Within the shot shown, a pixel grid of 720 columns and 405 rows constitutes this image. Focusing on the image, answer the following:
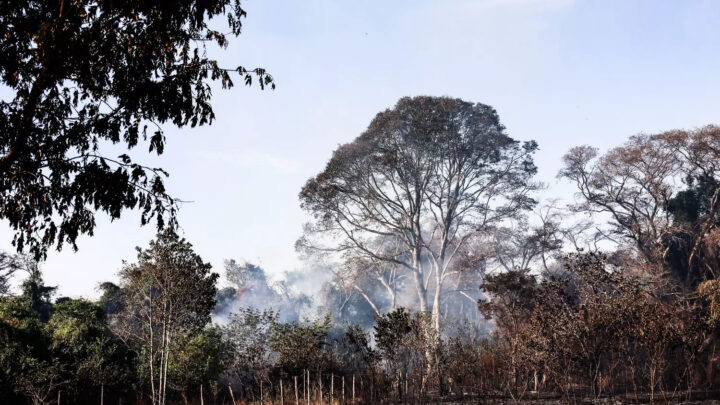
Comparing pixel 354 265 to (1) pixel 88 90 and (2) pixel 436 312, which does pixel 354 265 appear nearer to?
(2) pixel 436 312

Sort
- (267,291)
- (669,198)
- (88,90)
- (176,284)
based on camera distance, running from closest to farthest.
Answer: (88,90) → (176,284) → (669,198) → (267,291)

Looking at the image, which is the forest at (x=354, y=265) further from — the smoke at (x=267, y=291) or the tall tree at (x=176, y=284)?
the smoke at (x=267, y=291)

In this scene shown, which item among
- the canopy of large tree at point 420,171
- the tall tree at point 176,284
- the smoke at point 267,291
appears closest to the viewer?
the tall tree at point 176,284

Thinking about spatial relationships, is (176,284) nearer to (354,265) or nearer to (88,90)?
(88,90)

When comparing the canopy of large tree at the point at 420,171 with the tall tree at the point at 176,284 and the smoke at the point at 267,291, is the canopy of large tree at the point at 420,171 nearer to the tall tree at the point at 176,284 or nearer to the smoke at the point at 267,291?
the tall tree at the point at 176,284

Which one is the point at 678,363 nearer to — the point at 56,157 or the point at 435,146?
the point at 435,146

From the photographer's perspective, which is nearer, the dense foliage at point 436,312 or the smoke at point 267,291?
the dense foliage at point 436,312

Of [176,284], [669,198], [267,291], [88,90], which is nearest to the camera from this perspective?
[88,90]

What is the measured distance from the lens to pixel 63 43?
771cm

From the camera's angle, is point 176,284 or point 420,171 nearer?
point 176,284

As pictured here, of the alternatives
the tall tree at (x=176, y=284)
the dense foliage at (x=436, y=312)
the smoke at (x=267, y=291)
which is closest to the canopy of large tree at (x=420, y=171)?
the dense foliage at (x=436, y=312)

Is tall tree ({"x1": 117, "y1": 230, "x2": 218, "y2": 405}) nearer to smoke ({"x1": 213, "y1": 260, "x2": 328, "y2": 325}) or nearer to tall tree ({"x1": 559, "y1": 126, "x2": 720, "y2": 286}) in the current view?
tall tree ({"x1": 559, "y1": 126, "x2": 720, "y2": 286})

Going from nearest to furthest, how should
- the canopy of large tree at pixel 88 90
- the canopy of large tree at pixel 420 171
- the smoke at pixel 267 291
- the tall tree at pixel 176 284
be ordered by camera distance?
the canopy of large tree at pixel 88 90 < the tall tree at pixel 176 284 < the canopy of large tree at pixel 420 171 < the smoke at pixel 267 291

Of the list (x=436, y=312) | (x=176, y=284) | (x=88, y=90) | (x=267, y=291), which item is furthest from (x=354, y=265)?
(x=267, y=291)
